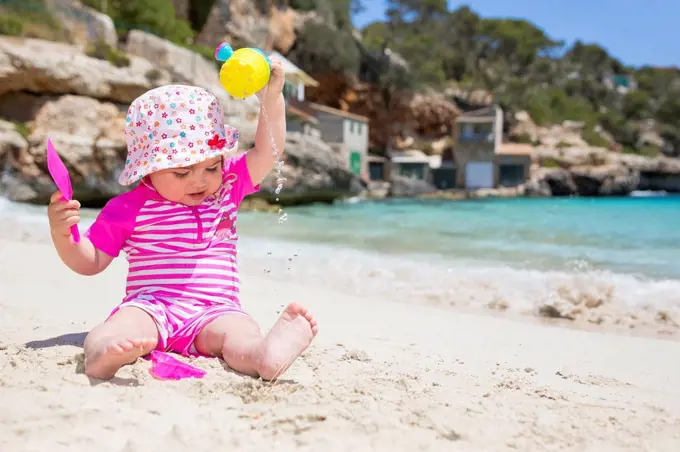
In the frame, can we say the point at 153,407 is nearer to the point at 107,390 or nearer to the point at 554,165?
the point at 107,390

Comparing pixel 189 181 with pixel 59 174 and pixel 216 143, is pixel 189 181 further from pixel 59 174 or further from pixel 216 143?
pixel 59 174

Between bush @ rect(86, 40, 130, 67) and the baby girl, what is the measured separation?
15578 mm

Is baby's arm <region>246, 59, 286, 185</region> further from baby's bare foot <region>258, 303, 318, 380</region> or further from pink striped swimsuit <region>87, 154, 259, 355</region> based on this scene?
baby's bare foot <region>258, 303, 318, 380</region>

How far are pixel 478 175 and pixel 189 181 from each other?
41044mm

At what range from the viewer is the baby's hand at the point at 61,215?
2057 millimetres

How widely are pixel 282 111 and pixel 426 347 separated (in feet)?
4.34

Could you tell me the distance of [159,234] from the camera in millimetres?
2404

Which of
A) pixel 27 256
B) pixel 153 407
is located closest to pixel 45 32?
pixel 27 256

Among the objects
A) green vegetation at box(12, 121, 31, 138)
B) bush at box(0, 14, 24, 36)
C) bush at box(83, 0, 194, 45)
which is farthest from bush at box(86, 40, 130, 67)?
bush at box(83, 0, 194, 45)

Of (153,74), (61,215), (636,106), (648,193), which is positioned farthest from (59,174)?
(636,106)

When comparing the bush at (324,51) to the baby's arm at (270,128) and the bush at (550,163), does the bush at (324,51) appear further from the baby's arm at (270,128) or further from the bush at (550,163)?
the baby's arm at (270,128)

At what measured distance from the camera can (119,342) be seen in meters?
1.91

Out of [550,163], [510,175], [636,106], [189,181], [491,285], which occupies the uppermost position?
[636,106]

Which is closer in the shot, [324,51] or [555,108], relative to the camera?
[324,51]
